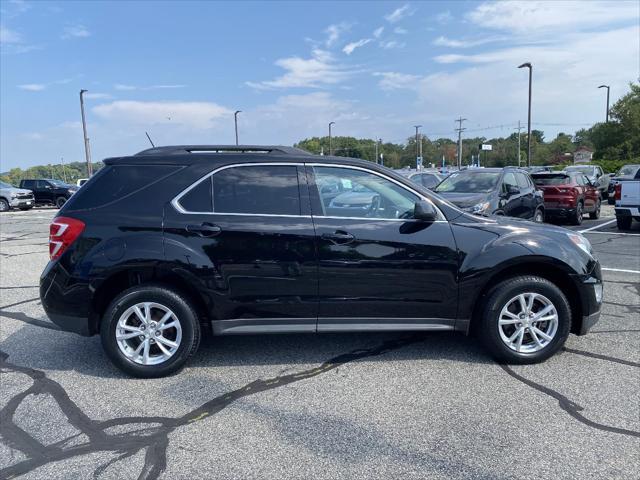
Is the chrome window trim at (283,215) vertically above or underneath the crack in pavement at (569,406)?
above

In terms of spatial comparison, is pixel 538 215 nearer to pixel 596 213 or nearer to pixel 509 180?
pixel 509 180

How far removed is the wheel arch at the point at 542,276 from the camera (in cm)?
417

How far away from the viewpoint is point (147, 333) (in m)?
3.98

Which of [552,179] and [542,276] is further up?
[552,179]

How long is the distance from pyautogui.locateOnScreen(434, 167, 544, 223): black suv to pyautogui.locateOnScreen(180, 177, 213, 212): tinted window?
6496 mm

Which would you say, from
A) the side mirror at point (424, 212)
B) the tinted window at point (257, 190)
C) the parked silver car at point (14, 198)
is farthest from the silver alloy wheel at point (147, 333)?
the parked silver car at point (14, 198)

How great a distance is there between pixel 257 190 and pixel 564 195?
12864 millimetres

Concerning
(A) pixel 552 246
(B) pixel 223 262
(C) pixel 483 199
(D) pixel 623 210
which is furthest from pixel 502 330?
(D) pixel 623 210

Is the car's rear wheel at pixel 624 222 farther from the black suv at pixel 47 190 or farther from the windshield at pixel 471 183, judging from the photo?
the black suv at pixel 47 190

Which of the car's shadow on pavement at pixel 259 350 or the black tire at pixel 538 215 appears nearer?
the car's shadow on pavement at pixel 259 350

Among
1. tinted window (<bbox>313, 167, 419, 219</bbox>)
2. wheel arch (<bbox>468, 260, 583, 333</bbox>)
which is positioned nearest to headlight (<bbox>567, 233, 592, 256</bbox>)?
wheel arch (<bbox>468, 260, 583, 333</bbox>)

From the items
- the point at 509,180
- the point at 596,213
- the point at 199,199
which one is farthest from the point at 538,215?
the point at 199,199

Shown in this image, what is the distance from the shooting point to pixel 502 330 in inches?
164

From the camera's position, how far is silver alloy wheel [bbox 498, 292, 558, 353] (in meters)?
4.14
